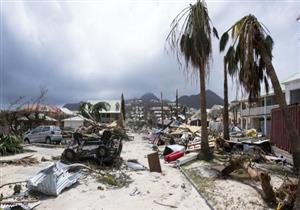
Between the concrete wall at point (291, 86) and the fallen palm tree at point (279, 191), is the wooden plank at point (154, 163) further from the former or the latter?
the concrete wall at point (291, 86)

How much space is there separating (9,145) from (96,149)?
9637 mm

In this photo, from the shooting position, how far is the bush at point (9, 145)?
24105 mm

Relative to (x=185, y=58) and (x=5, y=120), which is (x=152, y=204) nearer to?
(x=185, y=58)

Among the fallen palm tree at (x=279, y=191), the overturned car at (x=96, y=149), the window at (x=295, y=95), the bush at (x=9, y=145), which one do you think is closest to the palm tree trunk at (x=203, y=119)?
the overturned car at (x=96, y=149)

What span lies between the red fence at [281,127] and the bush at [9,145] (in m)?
16.0

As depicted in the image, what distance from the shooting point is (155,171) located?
1642cm

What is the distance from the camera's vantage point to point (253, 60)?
16047 millimetres

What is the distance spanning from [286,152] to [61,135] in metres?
23.3

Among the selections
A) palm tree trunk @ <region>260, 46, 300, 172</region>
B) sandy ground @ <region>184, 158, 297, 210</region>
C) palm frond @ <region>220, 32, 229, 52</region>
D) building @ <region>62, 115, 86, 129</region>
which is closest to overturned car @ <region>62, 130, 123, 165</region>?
sandy ground @ <region>184, 158, 297, 210</region>

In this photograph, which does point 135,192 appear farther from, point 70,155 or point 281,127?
point 281,127

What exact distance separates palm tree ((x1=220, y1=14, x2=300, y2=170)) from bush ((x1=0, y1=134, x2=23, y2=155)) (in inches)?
592

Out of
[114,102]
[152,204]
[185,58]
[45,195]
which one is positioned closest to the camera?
[152,204]

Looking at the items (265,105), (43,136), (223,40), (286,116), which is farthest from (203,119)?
(265,105)

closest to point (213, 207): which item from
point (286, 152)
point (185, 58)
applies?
point (286, 152)
